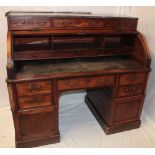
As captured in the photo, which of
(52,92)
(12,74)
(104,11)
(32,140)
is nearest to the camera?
(12,74)

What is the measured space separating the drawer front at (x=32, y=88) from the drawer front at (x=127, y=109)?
71 cm

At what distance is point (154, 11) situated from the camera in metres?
1.97

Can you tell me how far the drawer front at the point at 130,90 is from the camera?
1.87m

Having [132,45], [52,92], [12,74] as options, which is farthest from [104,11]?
[12,74]

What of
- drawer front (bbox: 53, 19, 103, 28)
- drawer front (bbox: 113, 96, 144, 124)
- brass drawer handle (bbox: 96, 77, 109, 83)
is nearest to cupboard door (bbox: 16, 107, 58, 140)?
brass drawer handle (bbox: 96, 77, 109, 83)

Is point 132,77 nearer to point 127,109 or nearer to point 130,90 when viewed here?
point 130,90

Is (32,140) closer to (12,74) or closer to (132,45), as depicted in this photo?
(12,74)

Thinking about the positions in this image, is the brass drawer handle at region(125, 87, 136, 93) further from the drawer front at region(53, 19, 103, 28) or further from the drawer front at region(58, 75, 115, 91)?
the drawer front at region(53, 19, 103, 28)

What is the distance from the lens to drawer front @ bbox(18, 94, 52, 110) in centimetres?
161

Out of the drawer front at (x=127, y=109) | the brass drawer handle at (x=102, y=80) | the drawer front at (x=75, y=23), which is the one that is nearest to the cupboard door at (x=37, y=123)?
the brass drawer handle at (x=102, y=80)

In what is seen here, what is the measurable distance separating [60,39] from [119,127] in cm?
113

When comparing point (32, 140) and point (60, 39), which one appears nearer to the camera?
point (32, 140)

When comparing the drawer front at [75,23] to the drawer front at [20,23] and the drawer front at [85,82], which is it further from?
the drawer front at [85,82]

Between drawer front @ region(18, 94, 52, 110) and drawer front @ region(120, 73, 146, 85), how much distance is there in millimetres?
706
